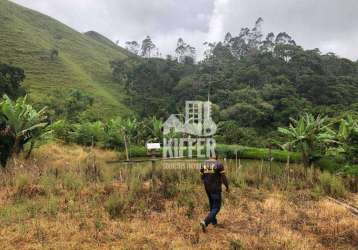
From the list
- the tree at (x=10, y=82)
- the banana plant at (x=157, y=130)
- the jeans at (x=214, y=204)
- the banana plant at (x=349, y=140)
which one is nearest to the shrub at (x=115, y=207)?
the jeans at (x=214, y=204)

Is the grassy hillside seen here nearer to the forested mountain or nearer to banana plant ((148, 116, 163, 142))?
the forested mountain

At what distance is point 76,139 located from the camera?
70.1 feet

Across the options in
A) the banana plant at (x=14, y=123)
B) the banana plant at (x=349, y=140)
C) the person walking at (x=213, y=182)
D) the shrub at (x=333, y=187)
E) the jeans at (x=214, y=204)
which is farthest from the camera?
the banana plant at (x=349, y=140)

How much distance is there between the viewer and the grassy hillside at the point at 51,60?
147 ft

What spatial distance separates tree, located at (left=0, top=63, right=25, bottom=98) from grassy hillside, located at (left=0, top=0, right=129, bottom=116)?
15.6ft

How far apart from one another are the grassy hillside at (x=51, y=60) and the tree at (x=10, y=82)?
4754 millimetres

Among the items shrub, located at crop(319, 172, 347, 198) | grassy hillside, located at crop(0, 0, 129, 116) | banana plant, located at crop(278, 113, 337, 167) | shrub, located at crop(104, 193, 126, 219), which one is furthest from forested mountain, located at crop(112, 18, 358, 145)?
shrub, located at crop(104, 193, 126, 219)

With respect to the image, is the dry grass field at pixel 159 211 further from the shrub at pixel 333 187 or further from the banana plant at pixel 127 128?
the banana plant at pixel 127 128

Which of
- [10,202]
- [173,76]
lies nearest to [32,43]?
[173,76]

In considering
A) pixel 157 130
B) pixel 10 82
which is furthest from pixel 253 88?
pixel 10 82

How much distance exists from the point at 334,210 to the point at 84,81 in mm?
46271

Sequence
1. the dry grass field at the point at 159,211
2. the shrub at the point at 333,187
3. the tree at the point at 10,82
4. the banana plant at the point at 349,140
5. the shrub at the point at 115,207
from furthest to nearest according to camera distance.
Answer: the tree at the point at 10,82, the banana plant at the point at 349,140, the shrub at the point at 333,187, the shrub at the point at 115,207, the dry grass field at the point at 159,211

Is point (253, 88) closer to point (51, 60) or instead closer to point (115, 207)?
point (51, 60)

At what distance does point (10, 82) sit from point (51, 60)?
27.1 metres
